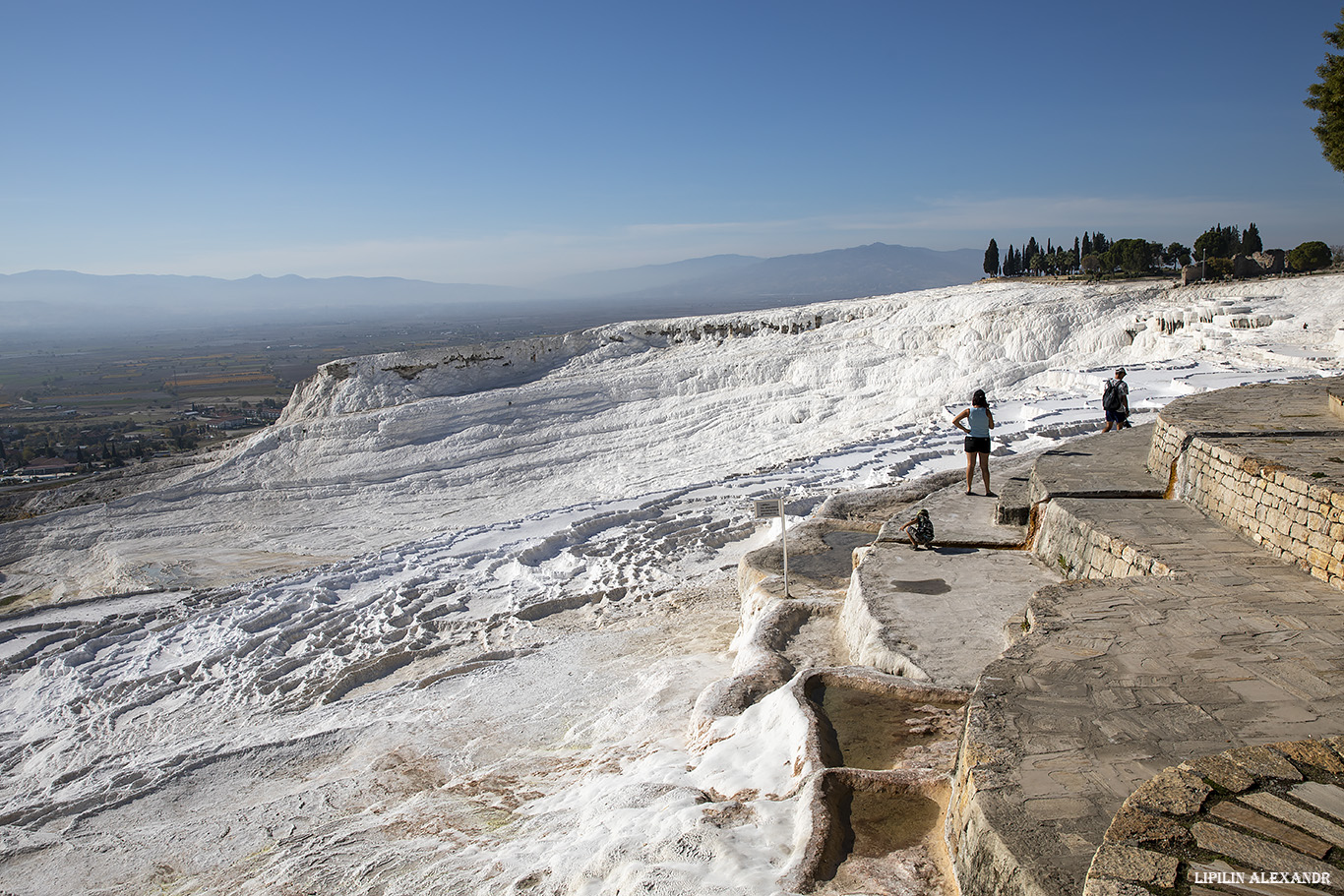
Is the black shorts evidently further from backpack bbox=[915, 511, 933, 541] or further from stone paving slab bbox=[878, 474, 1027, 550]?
backpack bbox=[915, 511, 933, 541]

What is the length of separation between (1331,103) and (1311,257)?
2661 cm

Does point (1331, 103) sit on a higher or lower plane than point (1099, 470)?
higher

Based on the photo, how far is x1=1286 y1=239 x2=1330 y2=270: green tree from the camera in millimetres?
32312

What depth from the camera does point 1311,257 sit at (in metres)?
32.4

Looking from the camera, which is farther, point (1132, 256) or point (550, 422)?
point (1132, 256)

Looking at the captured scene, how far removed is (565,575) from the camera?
11.1 metres

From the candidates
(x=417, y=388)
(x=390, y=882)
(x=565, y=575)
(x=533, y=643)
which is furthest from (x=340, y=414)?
(x=390, y=882)

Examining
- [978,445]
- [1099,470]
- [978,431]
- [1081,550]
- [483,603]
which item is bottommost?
[483,603]

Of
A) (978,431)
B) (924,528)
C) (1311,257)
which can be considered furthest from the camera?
(1311,257)

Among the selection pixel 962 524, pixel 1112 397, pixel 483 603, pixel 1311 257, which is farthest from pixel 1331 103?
pixel 1311 257

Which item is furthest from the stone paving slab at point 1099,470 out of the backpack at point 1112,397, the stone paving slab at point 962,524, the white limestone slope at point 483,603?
the white limestone slope at point 483,603

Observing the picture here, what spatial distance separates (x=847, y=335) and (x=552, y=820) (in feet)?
77.1

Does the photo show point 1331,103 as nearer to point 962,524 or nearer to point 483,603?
point 962,524

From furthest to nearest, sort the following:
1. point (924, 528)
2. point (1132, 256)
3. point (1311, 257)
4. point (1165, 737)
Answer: point (1132, 256) → point (1311, 257) → point (924, 528) → point (1165, 737)
